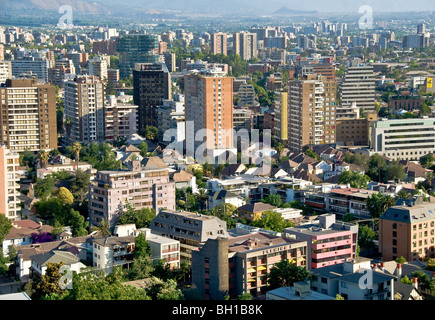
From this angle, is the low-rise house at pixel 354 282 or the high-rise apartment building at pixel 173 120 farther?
the high-rise apartment building at pixel 173 120

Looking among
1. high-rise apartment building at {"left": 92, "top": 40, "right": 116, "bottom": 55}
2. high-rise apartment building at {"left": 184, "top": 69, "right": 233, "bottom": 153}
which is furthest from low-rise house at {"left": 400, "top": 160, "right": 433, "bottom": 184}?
high-rise apartment building at {"left": 92, "top": 40, "right": 116, "bottom": 55}

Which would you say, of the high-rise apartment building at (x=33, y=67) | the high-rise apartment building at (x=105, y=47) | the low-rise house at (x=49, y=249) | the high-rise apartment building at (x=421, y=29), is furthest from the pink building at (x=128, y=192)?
the high-rise apartment building at (x=105, y=47)

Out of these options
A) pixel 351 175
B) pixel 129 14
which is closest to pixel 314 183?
pixel 351 175

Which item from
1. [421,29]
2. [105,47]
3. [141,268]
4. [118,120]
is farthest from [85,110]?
[421,29]

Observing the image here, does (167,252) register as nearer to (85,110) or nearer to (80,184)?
(80,184)

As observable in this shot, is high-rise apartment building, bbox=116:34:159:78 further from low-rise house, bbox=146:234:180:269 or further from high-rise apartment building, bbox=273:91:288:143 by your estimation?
low-rise house, bbox=146:234:180:269

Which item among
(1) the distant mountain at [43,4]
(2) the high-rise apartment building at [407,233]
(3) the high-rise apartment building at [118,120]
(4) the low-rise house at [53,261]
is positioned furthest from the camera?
(1) the distant mountain at [43,4]

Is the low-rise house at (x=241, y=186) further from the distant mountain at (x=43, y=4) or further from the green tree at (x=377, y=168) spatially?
the distant mountain at (x=43, y=4)
